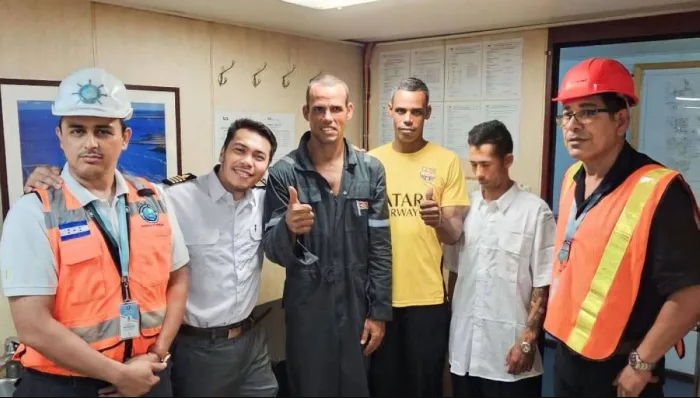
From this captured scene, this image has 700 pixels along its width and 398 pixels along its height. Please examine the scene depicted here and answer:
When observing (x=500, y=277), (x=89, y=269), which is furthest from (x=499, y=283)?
(x=89, y=269)

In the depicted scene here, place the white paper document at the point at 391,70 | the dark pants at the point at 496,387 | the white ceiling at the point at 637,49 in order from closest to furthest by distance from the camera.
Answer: the dark pants at the point at 496,387 → the white ceiling at the point at 637,49 → the white paper document at the point at 391,70

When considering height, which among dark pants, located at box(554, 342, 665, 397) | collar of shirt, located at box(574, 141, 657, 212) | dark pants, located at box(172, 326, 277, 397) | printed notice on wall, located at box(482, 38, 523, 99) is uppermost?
printed notice on wall, located at box(482, 38, 523, 99)

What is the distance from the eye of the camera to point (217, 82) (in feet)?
9.01

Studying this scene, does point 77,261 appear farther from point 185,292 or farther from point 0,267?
point 185,292

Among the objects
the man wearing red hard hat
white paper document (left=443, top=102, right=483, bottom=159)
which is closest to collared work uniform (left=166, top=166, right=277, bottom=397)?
the man wearing red hard hat

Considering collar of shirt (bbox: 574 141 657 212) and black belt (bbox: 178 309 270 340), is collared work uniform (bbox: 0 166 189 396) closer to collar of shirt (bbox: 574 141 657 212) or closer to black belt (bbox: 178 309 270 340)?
black belt (bbox: 178 309 270 340)

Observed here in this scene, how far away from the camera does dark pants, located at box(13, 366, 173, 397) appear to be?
1595 mm

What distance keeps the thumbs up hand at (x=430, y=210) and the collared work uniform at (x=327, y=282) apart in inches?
9.4

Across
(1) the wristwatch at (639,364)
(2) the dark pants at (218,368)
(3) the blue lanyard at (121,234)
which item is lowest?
(2) the dark pants at (218,368)

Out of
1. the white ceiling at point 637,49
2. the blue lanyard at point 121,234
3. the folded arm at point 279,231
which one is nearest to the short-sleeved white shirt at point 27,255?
the blue lanyard at point 121,234

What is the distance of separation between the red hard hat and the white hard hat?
4.72ft

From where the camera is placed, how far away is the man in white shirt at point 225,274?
2.01m

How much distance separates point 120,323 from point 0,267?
0.38 meters

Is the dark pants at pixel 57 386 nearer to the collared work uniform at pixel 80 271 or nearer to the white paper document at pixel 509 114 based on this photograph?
the collared work uniform at pixel 80 271
